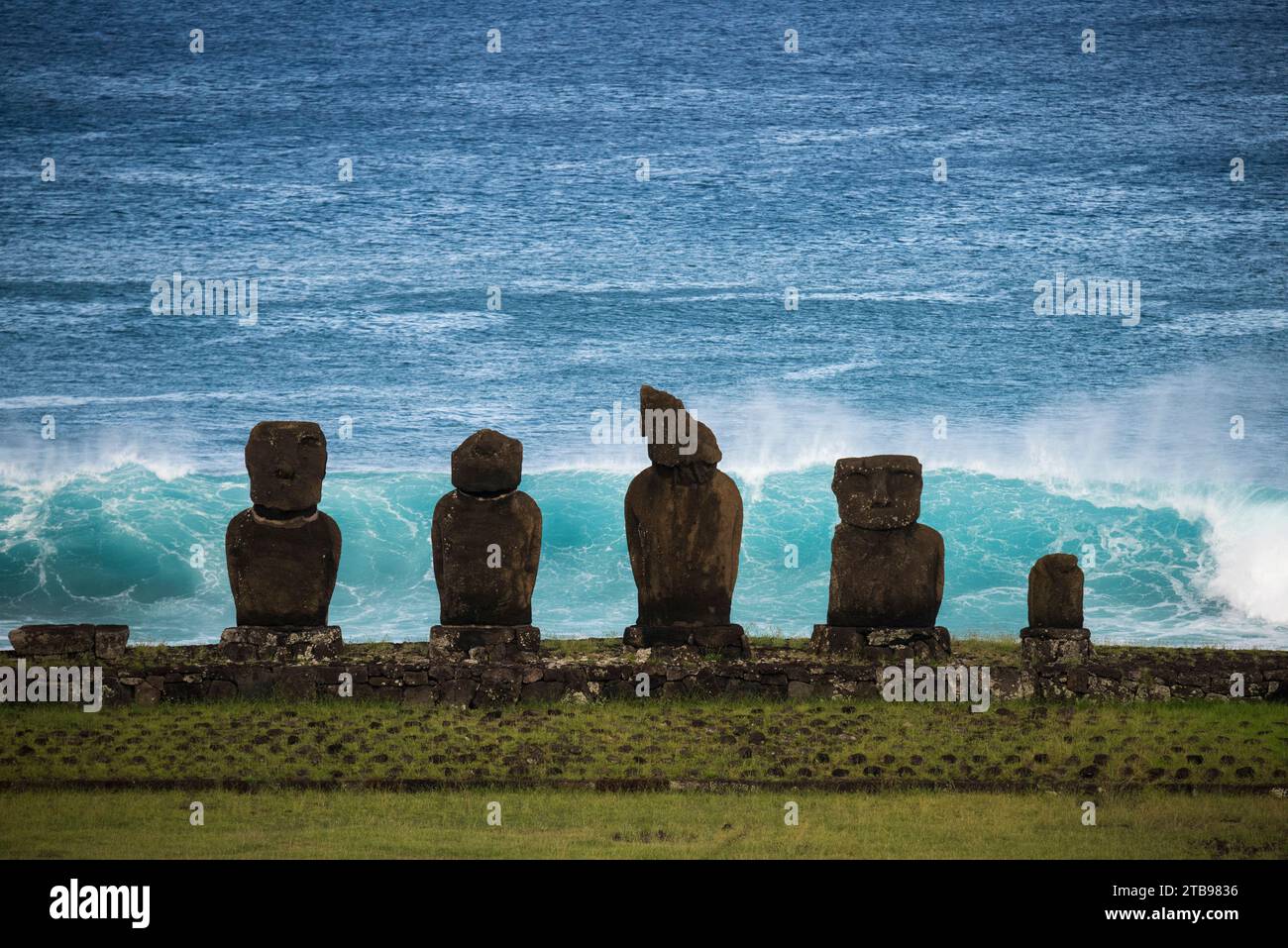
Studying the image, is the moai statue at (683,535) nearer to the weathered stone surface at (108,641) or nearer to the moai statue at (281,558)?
the moai statue at (281,558)

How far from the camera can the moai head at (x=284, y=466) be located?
2406 cm

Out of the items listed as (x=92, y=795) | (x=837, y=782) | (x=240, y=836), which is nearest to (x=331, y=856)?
(x=240, y=836)

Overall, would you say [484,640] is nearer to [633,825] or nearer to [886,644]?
[886,644]

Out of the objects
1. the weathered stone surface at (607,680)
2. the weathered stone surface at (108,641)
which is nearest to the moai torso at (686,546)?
the weathered stone surface at (607,680)

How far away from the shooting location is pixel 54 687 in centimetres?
2188

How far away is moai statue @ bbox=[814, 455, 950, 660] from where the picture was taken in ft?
78.8

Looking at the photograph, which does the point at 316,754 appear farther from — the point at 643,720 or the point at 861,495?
the point at 861,495

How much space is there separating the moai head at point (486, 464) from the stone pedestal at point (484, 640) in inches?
66.6

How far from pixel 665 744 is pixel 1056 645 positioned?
6.86 metres

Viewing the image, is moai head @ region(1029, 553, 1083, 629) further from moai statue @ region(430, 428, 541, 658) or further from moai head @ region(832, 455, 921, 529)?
moai statue @ region(430, 428, 541, 658)

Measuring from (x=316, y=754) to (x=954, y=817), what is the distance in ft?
20.4

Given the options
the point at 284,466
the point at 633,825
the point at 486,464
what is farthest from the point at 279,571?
the point at 633,825

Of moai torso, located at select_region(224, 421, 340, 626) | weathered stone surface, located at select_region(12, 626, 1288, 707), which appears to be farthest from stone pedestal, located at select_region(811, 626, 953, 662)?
moai torso, located at select_region(224, 421, 340, 626)

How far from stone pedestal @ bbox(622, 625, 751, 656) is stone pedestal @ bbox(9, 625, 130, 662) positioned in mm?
6635
